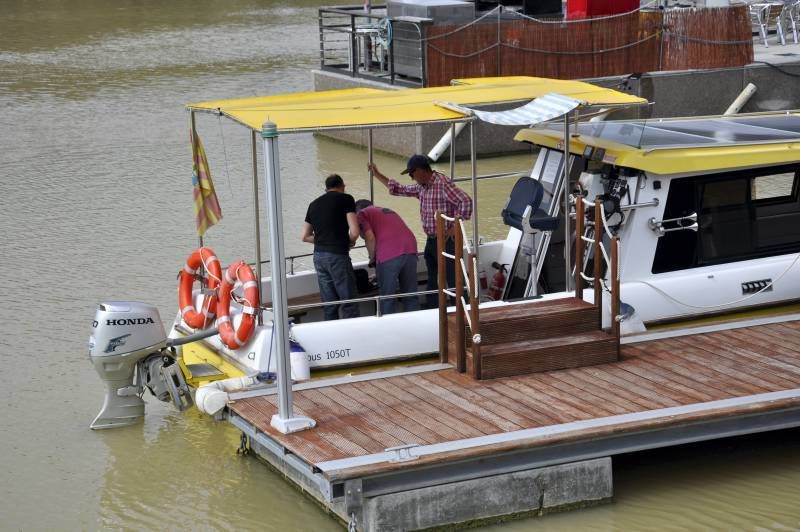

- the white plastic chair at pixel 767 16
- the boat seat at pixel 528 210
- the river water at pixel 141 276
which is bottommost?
the river water at pixel 141 276

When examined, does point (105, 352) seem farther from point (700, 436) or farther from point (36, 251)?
point (36, 251)

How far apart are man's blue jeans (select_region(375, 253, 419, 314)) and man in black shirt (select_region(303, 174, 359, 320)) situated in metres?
0.25

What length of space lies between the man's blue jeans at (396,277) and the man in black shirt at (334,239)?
0.25 m

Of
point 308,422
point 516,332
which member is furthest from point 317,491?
point 516,332

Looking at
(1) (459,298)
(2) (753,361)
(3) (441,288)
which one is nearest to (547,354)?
(1) (459,298)

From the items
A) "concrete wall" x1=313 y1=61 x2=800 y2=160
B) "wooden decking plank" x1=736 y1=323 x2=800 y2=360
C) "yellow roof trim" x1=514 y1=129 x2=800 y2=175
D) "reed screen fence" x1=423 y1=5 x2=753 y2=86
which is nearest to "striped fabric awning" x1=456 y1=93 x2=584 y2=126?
"yellow roof trim" x1=514 y1=129 x2=800 y2=175

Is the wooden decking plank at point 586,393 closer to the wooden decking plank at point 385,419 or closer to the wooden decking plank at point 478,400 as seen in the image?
the wooden decking plank at point 478,400

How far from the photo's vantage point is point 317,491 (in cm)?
877

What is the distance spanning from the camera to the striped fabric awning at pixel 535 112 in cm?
989

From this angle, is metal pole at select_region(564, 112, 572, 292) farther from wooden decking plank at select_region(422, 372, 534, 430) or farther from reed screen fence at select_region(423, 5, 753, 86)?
reed screen fence at select_region(423, 5, 753, 86)

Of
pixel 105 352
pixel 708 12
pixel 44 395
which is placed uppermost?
pixel 708 12

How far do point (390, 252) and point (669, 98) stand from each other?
11.7m

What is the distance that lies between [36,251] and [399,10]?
8.50 metres

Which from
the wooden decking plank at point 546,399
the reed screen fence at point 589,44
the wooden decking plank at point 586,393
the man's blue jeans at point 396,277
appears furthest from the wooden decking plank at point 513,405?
the reed screen fence at point 589,44
